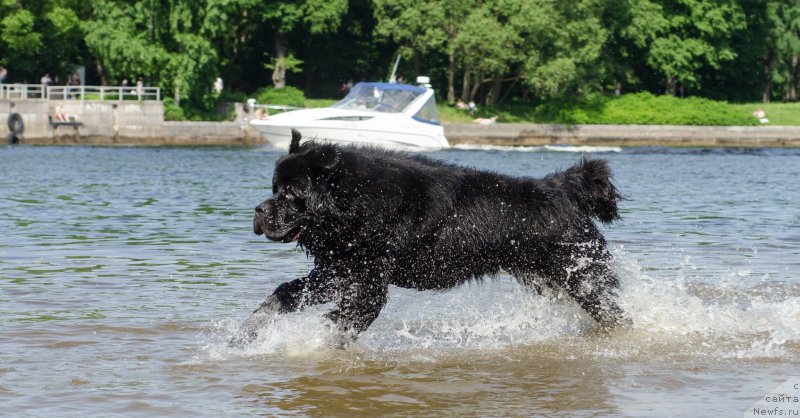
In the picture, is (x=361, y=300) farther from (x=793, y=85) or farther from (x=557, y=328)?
(x=793, y=85)

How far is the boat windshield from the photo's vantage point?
38688 mm

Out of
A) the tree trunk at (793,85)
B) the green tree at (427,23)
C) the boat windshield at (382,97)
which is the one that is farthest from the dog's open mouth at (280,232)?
the tree trunk at (793,85)

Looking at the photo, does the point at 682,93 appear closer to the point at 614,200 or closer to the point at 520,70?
the point at 520,70

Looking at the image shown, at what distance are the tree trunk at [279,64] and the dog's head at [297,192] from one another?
47.3m

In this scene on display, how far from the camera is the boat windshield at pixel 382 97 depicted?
38.7m

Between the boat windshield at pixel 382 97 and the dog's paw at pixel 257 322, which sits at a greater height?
the boat windshield at pixel 382 97

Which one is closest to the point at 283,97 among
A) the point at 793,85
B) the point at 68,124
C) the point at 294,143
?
the point at 68,124

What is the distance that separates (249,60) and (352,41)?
17.1 ft

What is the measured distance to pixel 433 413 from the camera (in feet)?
20.0

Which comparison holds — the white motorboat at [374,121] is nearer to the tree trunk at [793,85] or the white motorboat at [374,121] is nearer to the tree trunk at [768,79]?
the tree trunk at [768,79]

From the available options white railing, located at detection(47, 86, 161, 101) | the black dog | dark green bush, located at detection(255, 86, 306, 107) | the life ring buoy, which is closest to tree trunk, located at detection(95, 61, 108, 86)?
white railing, located at detection(47, 86, 161, 101)

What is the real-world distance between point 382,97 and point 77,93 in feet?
47.4

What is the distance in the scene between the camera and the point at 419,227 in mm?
7352

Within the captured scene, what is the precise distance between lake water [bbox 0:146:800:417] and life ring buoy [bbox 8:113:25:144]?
31021mm
